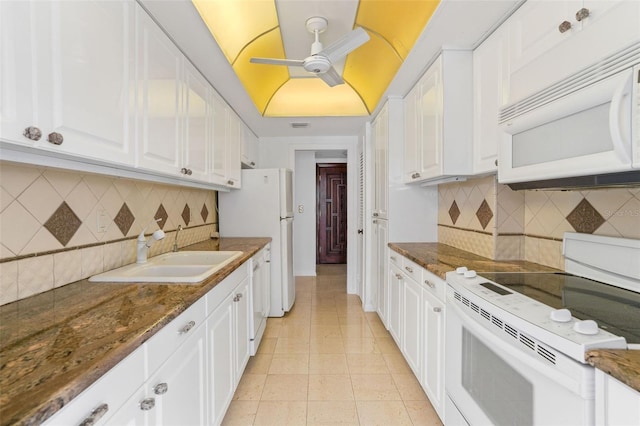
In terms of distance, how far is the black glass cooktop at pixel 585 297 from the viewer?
2.99ft

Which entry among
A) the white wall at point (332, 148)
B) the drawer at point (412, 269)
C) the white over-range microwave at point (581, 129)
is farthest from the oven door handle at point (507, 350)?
the white wall at point (332, 148)

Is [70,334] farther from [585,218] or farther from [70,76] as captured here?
[585,218]

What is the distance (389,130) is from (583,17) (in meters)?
1.77

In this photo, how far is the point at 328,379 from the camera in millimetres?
2188

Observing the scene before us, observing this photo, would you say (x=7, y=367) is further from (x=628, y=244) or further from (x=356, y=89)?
(x=356, y=89)

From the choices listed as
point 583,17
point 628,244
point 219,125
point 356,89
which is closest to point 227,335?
point 219,125

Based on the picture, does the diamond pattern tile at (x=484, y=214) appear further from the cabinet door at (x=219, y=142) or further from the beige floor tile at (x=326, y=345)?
the cabinet door at (x=219, y=142)

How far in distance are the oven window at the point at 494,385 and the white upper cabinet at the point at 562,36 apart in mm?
1088

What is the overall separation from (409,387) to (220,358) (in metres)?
1.30

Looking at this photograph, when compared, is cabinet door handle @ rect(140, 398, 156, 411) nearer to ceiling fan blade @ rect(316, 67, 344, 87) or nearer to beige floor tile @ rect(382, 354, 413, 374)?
beige floor tile @ rect(382, 354, 413, 374)

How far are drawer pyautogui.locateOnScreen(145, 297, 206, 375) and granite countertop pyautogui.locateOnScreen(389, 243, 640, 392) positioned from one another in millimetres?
1185

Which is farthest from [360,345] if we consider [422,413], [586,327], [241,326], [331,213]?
[331,213]

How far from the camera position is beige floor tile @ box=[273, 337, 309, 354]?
2602 mm

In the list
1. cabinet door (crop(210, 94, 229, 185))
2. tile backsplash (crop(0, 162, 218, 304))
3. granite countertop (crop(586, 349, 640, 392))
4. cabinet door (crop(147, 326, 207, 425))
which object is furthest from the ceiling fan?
granite countertop (crop(586, 349, 640, 392))
